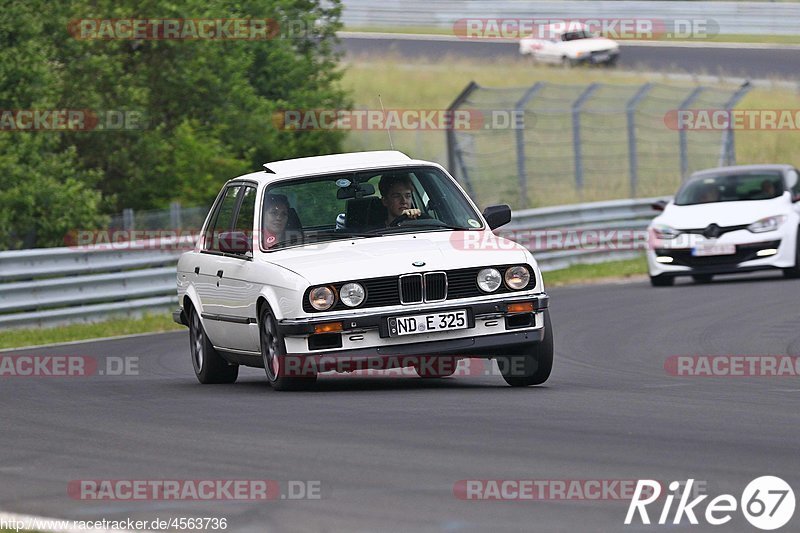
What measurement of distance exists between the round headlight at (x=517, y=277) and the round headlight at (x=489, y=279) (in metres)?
0.06

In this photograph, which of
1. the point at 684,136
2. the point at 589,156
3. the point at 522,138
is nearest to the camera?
the point at 522,138

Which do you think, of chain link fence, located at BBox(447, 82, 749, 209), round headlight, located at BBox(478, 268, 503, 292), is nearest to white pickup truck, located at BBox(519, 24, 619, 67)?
chain link fence, located at BBox(447, 82, 749, 209)

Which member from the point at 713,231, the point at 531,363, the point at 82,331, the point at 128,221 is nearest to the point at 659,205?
the point at 713,231

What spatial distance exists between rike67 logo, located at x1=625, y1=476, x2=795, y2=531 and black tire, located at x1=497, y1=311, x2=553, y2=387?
400 cm

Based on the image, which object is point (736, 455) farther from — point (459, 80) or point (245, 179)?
point (459, 80)

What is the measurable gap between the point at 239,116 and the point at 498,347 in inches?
913

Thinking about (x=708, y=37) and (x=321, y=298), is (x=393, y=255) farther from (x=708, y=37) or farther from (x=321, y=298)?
(x=708, y=37)

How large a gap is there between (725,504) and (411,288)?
4.30 meters

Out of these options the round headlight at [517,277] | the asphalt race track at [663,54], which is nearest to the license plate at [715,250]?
the round headlight at [517,277]

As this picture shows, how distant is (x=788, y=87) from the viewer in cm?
4431

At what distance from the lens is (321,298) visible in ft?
33.9

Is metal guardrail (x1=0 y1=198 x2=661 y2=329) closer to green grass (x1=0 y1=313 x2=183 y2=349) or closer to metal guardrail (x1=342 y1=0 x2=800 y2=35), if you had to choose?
green grass (x1=0 y1=313 x2=183 y2=349)

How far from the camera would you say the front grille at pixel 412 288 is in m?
10.3

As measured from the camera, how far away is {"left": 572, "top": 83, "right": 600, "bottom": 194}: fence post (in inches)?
1091
